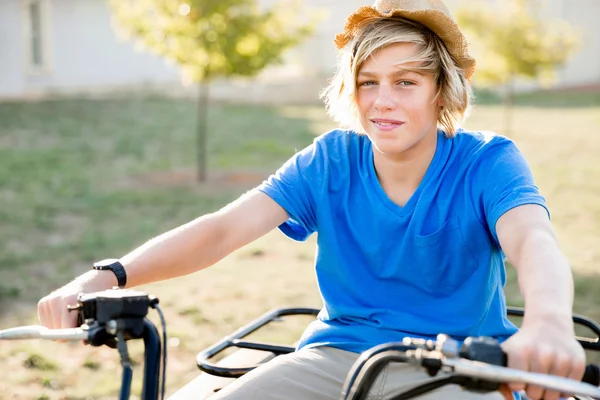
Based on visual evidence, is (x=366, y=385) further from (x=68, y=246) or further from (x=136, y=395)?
(x=68, y=246)

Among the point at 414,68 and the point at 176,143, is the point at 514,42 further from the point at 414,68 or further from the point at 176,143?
the point at 414,68

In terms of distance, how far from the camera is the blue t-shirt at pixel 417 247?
248 centimetres

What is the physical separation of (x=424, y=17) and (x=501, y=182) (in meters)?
0.53

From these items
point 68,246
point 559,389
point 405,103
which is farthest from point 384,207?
point 68,246

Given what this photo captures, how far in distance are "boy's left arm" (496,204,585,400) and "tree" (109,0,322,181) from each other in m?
9.21

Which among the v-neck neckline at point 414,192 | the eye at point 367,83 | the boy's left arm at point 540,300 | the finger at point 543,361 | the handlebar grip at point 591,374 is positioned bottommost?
the handlebar grip at point 591,374

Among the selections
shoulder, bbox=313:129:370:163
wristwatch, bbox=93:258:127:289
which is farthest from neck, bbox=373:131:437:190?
wristwatch, bbox=93:258:127:289

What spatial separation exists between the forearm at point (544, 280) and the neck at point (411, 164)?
53 centimetres

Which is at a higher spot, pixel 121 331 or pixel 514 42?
pixel 514 42

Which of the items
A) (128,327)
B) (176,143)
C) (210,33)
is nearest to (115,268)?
(128,327)

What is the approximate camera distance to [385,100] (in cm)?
247

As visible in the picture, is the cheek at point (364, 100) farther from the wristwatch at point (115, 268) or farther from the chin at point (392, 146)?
the wristwatch at point (115, 268)

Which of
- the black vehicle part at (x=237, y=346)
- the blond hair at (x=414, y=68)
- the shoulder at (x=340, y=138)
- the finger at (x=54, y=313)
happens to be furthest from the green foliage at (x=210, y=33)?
the finger at (x=54, y=313)

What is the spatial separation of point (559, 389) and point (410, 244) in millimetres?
1081
